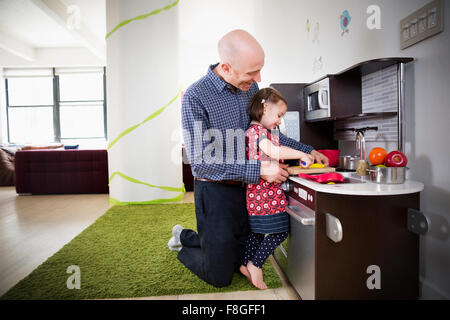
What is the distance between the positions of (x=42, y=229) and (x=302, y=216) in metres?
2.62

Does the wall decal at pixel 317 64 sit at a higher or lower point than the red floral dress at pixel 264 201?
higher

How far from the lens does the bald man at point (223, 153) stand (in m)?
1.41

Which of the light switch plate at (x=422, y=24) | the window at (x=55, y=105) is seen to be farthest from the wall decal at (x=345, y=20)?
the window at (x=55, y=105)

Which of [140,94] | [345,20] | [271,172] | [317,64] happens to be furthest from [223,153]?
[140,94]

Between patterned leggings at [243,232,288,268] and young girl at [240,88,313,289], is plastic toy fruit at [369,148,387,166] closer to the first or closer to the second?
young girl at [240,88,313,289]

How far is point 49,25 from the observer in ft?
21.1

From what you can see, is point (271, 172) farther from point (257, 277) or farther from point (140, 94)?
point (140, 94)

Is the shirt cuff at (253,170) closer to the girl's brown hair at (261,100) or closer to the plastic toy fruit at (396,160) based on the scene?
the girl's brown hair at (261,100)

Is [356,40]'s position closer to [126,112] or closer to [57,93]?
[126,112]

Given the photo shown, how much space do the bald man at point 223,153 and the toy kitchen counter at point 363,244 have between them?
1.02ft

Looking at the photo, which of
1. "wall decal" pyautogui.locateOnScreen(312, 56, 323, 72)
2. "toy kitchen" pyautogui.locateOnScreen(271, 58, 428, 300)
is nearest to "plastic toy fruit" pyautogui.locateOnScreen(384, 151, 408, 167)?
"toy kitchen" pyautogui.locateOnScreen(271, 58, 428, 300)

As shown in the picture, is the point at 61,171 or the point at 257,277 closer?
the point at 257,277

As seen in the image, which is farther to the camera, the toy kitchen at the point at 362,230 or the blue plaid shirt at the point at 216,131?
the blue plaid shirt at the point at 216,131

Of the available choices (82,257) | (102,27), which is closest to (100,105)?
(102,27)
